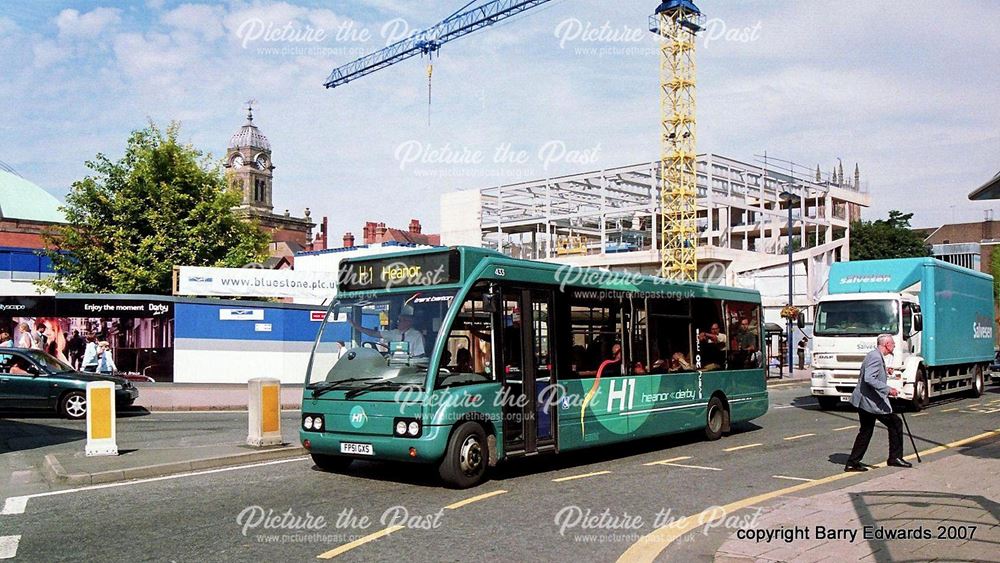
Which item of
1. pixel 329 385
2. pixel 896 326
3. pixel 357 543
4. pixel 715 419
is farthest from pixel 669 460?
pixel 896 326

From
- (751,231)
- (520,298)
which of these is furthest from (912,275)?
(751,231)

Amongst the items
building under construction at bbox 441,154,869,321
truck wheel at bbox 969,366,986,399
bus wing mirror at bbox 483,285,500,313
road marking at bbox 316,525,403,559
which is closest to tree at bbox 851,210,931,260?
building under construction at bbox 441,154,869,321

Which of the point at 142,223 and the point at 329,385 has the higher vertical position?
the point at 142,223

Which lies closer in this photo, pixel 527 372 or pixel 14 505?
pixel 14 505

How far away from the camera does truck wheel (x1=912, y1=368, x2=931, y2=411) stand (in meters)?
22.2

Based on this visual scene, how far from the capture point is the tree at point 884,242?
8962 centimetres

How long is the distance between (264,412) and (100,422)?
2.29 meters

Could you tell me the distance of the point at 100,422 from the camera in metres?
13.0

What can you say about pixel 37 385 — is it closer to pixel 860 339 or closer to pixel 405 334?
pixel 405 334

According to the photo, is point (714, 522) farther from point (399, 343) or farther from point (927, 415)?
point (927, 415)

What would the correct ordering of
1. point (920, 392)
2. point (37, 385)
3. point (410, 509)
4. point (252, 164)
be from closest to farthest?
point (410, 509)
point (37, 385)
point (920, 392)
point (252, 164)

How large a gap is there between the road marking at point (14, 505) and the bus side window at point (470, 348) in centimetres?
452

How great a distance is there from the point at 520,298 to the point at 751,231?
224 feet

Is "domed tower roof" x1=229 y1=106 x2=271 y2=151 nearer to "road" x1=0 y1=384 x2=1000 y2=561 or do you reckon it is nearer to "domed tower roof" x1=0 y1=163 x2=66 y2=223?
"domed tower roof" x1=0 y1=163 x2=66 y2=223
